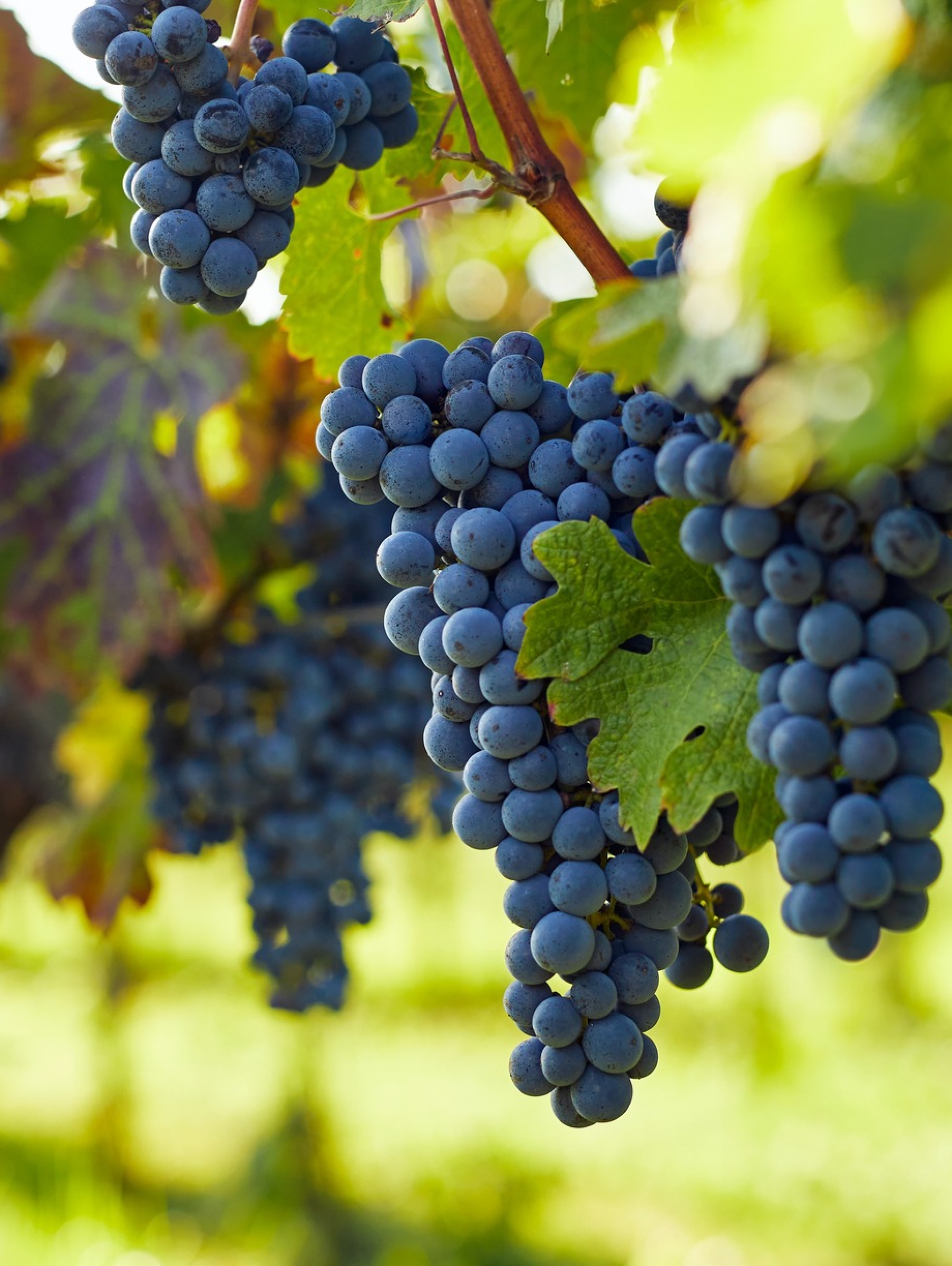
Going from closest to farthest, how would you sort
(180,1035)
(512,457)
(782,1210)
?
(512,457) < (782,1210) < (180,1035)

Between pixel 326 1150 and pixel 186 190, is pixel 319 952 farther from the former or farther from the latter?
pixel 326 1150

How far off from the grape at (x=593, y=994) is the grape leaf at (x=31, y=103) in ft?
4.14

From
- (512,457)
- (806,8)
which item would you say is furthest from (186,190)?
(806,8)

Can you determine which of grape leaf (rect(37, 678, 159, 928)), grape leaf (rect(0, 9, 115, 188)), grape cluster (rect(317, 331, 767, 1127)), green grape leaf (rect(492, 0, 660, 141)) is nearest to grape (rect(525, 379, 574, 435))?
grape cluster (rect(317, 331, 767, 1127))

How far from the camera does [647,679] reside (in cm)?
53

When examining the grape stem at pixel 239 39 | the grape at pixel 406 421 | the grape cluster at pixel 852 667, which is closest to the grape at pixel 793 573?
the grape cluster at pixel 852 667

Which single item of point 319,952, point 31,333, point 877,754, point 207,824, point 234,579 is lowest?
point 319,952

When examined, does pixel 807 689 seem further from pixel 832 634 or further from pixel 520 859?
pixel 520 859

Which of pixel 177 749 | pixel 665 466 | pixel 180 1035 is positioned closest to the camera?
pixel 665 466

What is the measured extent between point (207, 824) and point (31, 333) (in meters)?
0.68

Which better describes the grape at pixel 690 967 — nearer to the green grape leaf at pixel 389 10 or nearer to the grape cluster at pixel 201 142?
the grape cluster at pixel 201 142

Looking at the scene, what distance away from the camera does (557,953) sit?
0.52m

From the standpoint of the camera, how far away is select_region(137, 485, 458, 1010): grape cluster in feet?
5.06

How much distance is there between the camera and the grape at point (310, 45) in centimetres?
64
